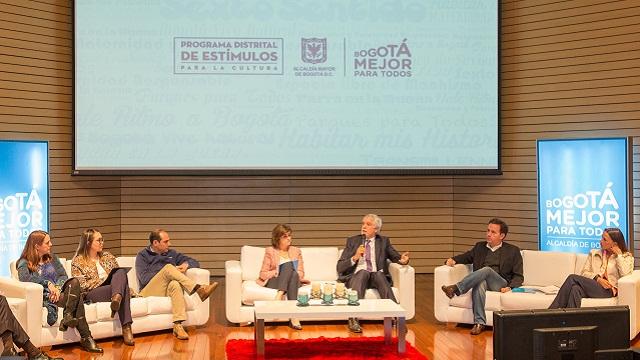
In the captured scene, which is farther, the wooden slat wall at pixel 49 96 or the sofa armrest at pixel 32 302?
the wooden slat wall at pixel 49 96

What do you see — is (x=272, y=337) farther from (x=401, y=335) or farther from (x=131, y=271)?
(x=131, y=271)

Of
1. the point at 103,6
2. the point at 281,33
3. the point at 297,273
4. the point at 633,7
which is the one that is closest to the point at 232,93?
the point at 281,33

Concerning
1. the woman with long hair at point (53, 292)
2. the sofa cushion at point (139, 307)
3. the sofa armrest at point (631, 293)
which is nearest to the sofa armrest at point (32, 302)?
the woman with long hair at point (53, 292)

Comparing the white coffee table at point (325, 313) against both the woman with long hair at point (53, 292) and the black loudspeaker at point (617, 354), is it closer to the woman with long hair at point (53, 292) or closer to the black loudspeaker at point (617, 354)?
the woman with long hair at point (53, 292)

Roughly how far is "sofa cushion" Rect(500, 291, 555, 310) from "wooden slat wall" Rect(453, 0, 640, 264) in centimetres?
209

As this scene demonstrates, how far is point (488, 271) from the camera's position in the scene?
26.5 ft

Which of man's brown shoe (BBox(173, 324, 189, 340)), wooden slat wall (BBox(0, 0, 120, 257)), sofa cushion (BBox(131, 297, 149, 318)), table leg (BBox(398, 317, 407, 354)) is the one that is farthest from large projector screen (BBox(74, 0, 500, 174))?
table leg (BBox(398, 317, 407, 354))

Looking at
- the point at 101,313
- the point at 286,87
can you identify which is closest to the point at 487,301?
the point at 101,313

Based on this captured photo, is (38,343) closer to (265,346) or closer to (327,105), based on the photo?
(265,346)

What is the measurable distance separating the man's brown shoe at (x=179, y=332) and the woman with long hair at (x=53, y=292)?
2.42ft

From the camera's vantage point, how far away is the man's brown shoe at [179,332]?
7.69m

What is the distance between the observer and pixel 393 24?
10.2 meters

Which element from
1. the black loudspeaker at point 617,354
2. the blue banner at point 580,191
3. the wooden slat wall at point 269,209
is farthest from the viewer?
the wooden slat wall at point 269,209

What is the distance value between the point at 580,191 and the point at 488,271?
77.4 inches
